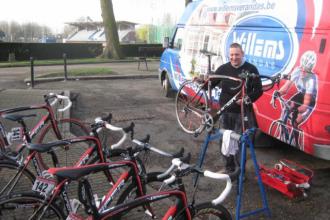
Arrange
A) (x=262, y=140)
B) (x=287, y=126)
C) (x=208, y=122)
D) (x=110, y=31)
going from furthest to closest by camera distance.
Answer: (x=110, y=31)
(x=262, y=140)
(x=287, y=126)
(x=208, y=122)

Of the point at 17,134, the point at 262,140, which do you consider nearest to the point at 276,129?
the point at 262,140

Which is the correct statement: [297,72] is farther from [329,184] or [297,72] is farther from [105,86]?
[105,86]

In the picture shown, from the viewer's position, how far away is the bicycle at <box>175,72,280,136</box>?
483 centimetres

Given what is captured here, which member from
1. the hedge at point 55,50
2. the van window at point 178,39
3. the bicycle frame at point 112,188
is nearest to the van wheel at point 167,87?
the van window at point 178,39

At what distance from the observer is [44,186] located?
3172 millimetres

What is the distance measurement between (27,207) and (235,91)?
3.10 metres

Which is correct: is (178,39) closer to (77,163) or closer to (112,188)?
(77,163)

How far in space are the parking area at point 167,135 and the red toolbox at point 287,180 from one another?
11 centimetres

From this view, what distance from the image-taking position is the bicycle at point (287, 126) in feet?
18.2

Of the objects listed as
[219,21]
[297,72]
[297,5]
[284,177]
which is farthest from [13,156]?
[219,21]

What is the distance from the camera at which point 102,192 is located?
4.66 metres

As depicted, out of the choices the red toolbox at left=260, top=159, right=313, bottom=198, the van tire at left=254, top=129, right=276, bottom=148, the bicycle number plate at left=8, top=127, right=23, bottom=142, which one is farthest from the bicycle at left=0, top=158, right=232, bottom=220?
the van tire at left=254, top=129, right=276, bottom=148

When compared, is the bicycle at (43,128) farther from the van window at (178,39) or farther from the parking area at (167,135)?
the van window at (178,39)

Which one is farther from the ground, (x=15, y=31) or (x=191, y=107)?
(x=191, y=107)
